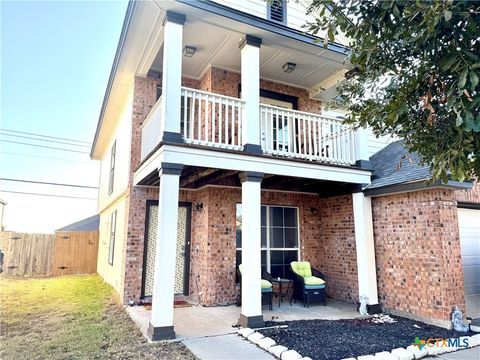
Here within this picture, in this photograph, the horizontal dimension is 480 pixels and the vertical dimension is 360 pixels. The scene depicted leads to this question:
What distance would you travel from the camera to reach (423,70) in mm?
3035

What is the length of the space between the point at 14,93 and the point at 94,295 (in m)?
17.2

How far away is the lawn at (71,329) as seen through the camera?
4746 millimetres

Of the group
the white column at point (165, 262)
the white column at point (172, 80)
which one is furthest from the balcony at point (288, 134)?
the white column at point (165, 262)

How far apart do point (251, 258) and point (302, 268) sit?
277 centimetres

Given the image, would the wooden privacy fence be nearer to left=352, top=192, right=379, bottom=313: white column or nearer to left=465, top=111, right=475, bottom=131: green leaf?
left=352, top=192, right=379, bottom=313: white column

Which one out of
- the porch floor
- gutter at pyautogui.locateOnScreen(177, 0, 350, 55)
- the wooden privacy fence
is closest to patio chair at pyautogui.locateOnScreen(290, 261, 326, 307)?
the porch floor

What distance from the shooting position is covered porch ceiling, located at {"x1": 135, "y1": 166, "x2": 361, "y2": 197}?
24.4 ft

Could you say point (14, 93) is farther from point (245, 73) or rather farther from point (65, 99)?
Answer: point (245, 73)

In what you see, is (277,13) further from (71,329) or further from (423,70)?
(71,329)

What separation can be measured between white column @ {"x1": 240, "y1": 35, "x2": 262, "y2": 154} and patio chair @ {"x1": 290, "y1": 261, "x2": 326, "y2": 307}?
11.5 ft

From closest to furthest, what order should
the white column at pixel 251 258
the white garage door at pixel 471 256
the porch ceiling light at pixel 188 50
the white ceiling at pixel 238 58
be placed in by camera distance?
the white column at pixel 251 258 < the white garage door at pixel 471 256 < the white ceiling at pixel 238 58 < the porch ceiling light at pixel 188 50

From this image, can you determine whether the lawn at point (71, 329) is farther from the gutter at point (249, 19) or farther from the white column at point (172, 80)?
the gutter at point (249, 19)

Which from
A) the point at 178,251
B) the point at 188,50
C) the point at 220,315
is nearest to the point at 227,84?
the point at 188,50

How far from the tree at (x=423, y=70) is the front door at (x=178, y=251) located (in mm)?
5888
